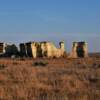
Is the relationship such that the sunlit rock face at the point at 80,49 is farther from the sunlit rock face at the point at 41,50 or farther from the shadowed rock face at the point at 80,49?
the sunlit rock face at the point at 41,50

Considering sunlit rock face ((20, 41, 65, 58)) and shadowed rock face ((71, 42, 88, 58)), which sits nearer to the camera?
sunlit rock face ((20, 41, 65, 58))

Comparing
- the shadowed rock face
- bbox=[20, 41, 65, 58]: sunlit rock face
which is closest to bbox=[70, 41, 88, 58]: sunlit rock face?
the shadowed rock face

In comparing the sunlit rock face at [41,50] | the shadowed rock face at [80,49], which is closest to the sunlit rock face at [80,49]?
the shadowed rock face at [80,49]

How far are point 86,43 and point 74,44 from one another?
7.85ft

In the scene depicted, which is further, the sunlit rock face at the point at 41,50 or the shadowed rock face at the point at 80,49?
the shadowed rock face at the point at 80,49

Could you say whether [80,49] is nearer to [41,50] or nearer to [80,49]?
[80,49]

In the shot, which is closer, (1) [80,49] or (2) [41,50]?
(2) [41,50]

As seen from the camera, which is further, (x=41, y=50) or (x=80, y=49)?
(x=80, y=49)

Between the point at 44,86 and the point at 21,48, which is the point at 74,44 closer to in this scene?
the point at 21,48

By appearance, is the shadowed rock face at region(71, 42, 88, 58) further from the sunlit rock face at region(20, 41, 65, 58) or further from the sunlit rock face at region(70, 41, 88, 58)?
the sunlit rock face at region(20, 41, 65, 58)

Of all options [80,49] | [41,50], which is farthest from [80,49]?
[41,50]

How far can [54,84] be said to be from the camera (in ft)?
57.4

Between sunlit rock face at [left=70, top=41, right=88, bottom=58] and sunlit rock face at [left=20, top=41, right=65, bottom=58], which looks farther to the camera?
sunlit rock face at [left=70, top=41, right=88, bottom=58]

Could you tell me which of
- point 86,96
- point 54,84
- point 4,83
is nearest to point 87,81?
point 54,84
